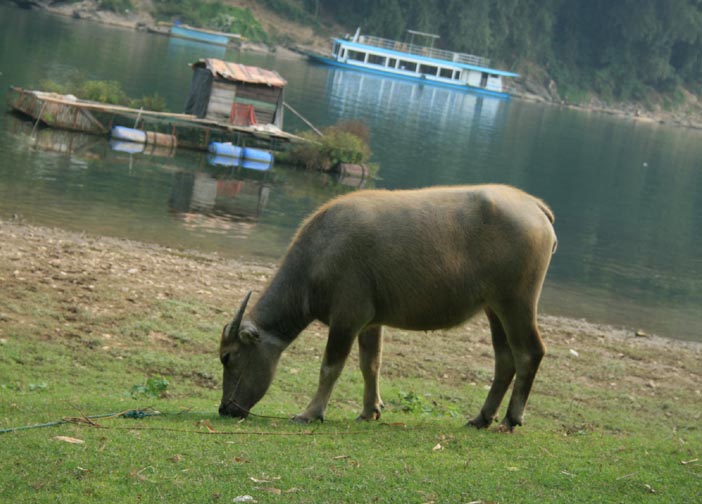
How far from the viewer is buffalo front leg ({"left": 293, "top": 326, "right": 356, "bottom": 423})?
354 inches

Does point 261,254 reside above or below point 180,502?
below

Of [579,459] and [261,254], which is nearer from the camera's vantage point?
[579,459]

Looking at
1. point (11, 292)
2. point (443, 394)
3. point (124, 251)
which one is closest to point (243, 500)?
point (443, 394)

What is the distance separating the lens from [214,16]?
3743 inches

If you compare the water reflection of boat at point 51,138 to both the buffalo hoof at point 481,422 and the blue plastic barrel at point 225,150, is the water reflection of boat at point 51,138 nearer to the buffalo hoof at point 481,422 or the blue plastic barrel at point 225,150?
the blue plastic barrel at point 225,150

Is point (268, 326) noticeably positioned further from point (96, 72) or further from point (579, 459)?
point (96, 72)

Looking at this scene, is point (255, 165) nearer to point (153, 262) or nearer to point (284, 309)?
point (153, 262)

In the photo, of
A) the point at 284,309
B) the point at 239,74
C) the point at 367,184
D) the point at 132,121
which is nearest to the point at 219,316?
the point at 284,309

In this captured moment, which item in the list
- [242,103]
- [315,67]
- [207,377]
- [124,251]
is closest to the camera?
[207,377]

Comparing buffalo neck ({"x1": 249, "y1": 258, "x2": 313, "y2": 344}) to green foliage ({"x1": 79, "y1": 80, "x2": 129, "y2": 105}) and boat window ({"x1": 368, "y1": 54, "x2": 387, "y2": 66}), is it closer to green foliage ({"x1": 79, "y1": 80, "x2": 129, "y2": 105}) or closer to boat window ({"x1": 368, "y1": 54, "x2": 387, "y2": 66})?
green foliage ({"x1": 79, "y1": 80, "x2": 129, "y2": 105})

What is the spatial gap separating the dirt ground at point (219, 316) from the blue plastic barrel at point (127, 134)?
17.8 metres

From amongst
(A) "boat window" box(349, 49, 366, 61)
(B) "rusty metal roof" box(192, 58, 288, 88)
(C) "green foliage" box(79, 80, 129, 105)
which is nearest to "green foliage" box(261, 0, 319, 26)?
(A) "boat window" box(349, 49, 366, 61)

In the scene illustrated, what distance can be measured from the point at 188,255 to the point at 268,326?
10.6m

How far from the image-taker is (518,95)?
11088 cm
